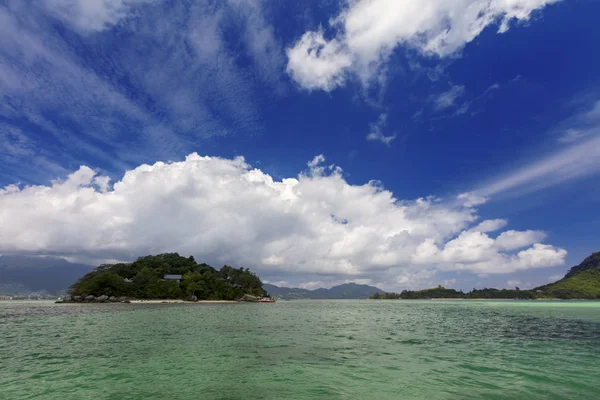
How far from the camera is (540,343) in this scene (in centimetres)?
3092

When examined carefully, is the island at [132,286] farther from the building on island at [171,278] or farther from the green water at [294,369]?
the green water at [294,369]

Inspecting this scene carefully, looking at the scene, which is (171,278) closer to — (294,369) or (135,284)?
(135,284)

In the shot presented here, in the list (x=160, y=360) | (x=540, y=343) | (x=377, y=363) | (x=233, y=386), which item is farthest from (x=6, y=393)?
(x=540, y=343)

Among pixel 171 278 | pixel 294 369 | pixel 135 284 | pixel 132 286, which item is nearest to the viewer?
pixel 294 369

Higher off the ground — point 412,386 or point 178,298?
point 178,298

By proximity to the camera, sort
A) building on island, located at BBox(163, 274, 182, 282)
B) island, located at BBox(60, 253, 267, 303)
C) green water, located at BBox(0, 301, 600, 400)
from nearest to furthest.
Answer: green water, located at BBox(0, 301, 600, 400) → island, located at BBox(60, 253, 267, 303) → building on island, located at BBox(163, 274, 182, 282)

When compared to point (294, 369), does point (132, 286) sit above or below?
above

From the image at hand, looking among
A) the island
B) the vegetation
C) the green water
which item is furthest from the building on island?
the green water

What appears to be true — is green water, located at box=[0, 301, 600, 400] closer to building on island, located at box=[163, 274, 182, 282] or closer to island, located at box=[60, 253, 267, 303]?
island, located at box=[60, 253, 267, 303]

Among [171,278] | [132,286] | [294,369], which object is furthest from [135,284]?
[294,369]

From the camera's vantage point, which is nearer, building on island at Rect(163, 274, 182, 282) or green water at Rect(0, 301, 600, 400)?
green water at Rect(0, 301, 600, 400)

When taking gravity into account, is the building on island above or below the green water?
above

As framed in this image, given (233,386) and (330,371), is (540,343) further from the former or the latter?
(233,386)

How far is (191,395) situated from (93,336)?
2747cm
